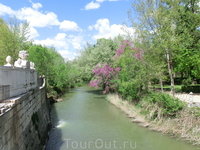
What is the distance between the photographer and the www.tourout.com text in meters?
9.45

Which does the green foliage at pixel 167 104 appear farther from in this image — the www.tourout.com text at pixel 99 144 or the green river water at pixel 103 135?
the www.tourout.com text at pixel 99 144

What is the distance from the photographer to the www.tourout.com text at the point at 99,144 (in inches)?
372

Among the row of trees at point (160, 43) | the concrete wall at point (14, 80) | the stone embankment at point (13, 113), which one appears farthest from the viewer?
the row of trees at point (160, 43)

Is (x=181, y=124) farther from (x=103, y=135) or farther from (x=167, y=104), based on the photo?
(x=103, y=135)

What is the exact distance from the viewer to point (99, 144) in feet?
32.2

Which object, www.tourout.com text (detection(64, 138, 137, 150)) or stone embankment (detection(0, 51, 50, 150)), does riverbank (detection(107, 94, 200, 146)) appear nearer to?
www.tourout.com text (detection(64, 138, 137, 150))

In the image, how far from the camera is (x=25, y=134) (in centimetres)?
660

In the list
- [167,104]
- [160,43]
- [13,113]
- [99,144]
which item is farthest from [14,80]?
[160,43]

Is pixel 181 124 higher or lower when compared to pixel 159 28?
lower

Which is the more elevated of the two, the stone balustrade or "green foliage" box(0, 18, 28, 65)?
"green foliage" box(0, 18, 28, 65)

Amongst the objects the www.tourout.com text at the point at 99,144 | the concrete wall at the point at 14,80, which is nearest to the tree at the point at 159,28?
the www.tourout.com text at the point at 99,144

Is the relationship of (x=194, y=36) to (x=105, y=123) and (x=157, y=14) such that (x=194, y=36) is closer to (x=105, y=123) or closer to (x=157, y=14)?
(x=157, y=14)

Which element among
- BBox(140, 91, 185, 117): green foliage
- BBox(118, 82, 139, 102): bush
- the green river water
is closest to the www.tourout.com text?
the green river water

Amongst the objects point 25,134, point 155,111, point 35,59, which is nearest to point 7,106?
point 25,134
